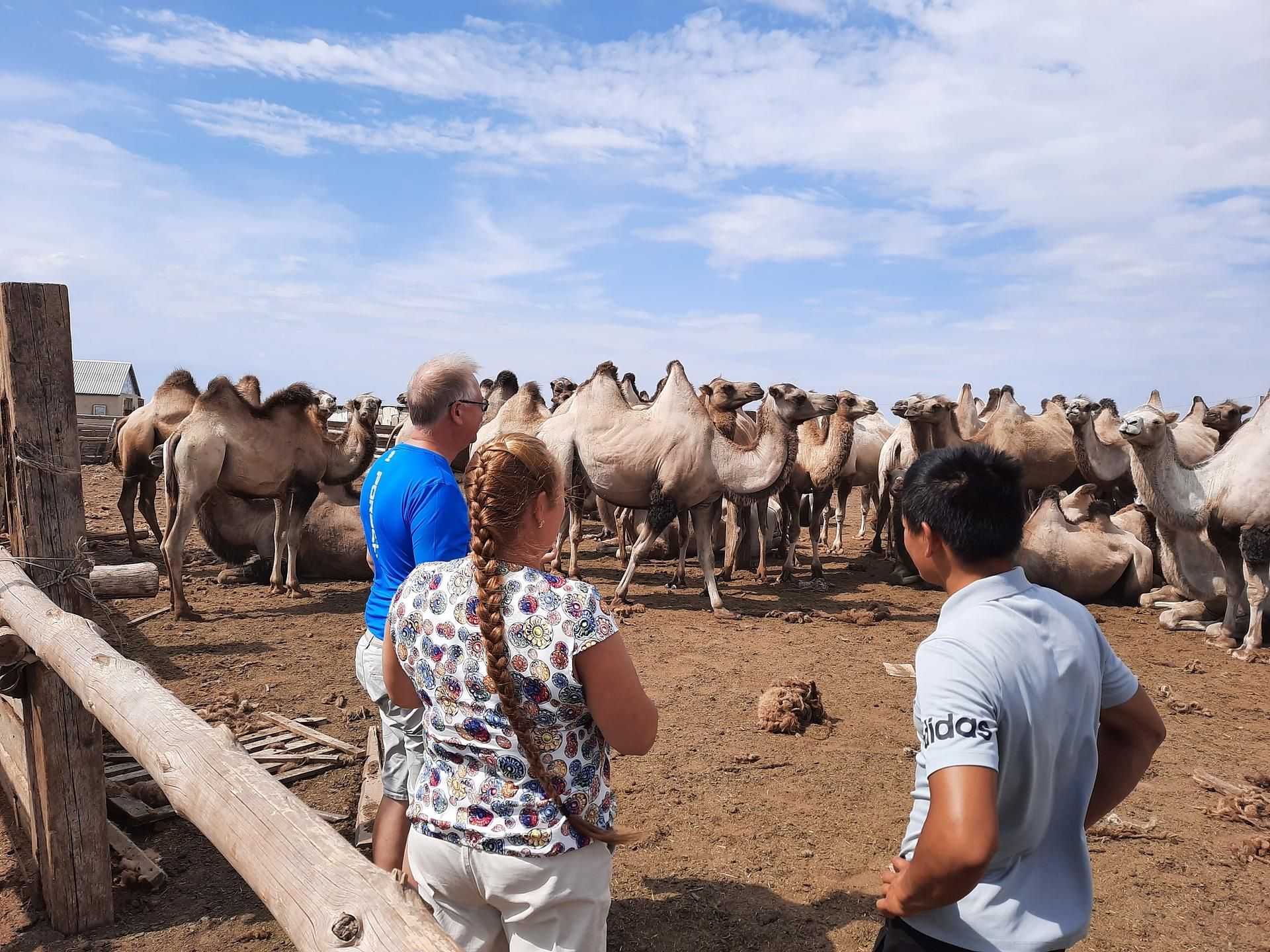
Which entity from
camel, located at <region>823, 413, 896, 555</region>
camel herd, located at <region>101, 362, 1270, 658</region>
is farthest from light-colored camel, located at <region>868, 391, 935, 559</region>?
camel, located at <region>823, 413, 896, 555</region>

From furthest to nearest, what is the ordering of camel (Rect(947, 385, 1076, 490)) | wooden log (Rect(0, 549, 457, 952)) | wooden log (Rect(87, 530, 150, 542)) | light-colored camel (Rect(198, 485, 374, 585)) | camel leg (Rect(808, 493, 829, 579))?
camel (Rect(947, 385, 1076, 490)) < wooden log (Rect(87, 530, 150, 542)) < camel leg (Rect(808, 493, 829, 579)) < light-colored camel (Rect(198, 485, 374, 585)) < wooden log (Rect(0, 549, 457, 952))

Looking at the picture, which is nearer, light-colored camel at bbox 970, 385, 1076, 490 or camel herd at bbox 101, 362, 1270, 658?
camel herd at bbox 101, 362, 1270, 658

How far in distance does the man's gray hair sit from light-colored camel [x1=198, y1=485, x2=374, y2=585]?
339 inches

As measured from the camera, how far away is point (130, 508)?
12.3 m

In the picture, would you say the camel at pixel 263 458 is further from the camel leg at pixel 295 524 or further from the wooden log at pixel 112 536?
the wooden log at pixel 112 536

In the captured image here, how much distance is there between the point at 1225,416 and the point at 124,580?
39.1 feet

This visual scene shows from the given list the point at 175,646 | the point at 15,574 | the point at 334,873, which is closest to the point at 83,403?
the point at 175,646

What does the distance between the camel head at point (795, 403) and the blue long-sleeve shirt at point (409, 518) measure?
793 cm

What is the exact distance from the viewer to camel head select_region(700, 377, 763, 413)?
440 inches

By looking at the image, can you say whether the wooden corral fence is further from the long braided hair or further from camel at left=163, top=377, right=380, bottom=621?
the long braided hair

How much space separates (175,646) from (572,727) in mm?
7359

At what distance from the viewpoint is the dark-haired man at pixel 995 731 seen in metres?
1.67

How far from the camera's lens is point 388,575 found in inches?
121

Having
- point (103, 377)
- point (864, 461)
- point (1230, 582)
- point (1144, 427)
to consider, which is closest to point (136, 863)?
point (1144, 427)
